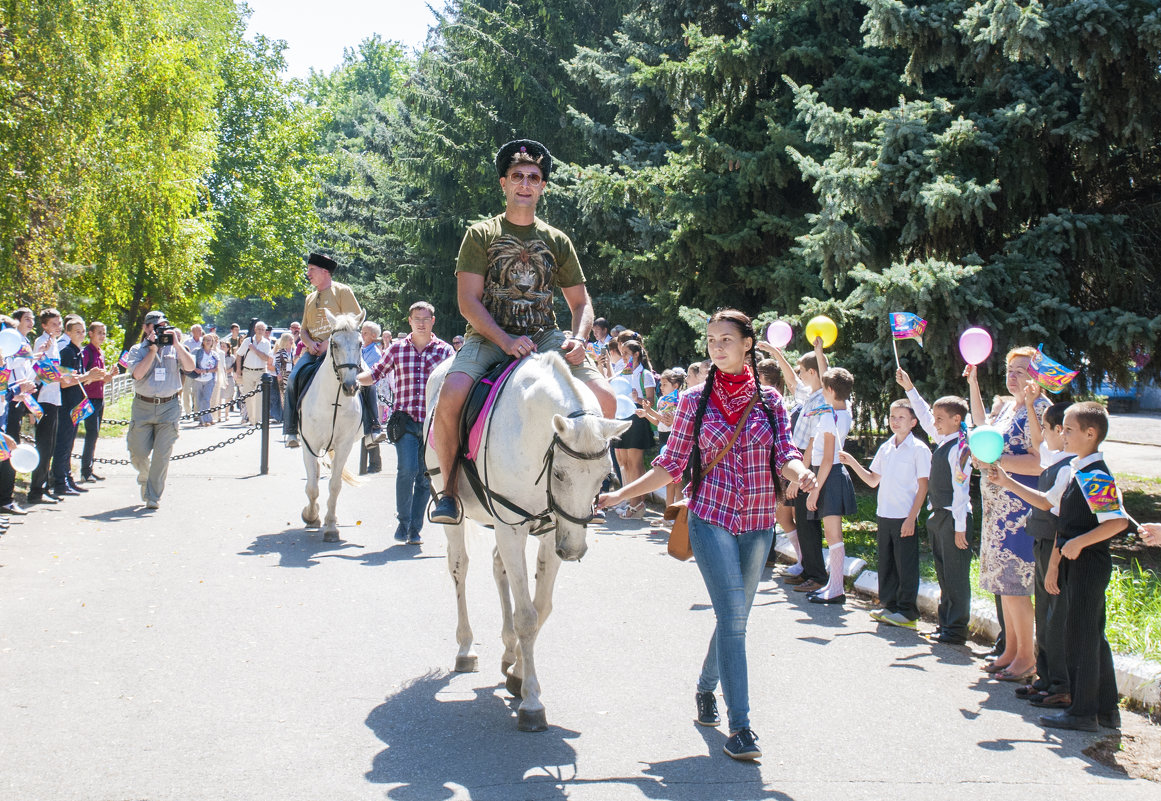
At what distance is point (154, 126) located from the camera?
32.1 meters

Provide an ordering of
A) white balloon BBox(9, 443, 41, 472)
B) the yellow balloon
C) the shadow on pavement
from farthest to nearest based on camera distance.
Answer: the shadow on pavement
the yellow balloon
white balloon BBox(9, 443, 41, 472)

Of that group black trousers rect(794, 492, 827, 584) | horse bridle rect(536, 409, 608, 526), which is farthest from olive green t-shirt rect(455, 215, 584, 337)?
black trousers rect(794, 492, 827, 584)

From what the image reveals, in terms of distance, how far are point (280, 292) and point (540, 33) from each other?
31.8 metres

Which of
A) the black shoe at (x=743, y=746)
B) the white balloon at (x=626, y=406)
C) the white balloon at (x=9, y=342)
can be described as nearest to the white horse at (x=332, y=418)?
the white balloon at (x=9, y=342)

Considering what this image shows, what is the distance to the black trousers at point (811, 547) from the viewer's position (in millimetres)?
9547

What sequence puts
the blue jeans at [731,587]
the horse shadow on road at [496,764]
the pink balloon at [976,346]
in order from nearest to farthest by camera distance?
the horse shadow on road at [496,764], the blue jeans at [731,587], the pink balloon at [976,346]

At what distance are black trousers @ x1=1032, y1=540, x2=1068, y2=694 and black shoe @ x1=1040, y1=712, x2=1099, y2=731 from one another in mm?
358

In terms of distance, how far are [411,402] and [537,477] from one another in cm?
575

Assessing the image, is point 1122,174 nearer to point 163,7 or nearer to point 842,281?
point 842,281

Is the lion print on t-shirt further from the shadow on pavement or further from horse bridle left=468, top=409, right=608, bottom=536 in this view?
the shadow on pavement

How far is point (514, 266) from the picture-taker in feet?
22.0

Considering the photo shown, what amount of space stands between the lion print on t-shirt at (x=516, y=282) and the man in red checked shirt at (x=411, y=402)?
4.61 m

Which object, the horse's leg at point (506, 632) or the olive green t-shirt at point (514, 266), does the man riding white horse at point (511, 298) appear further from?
the horse's leg at point (506, 632)

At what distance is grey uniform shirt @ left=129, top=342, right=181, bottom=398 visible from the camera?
1317 centimetres
